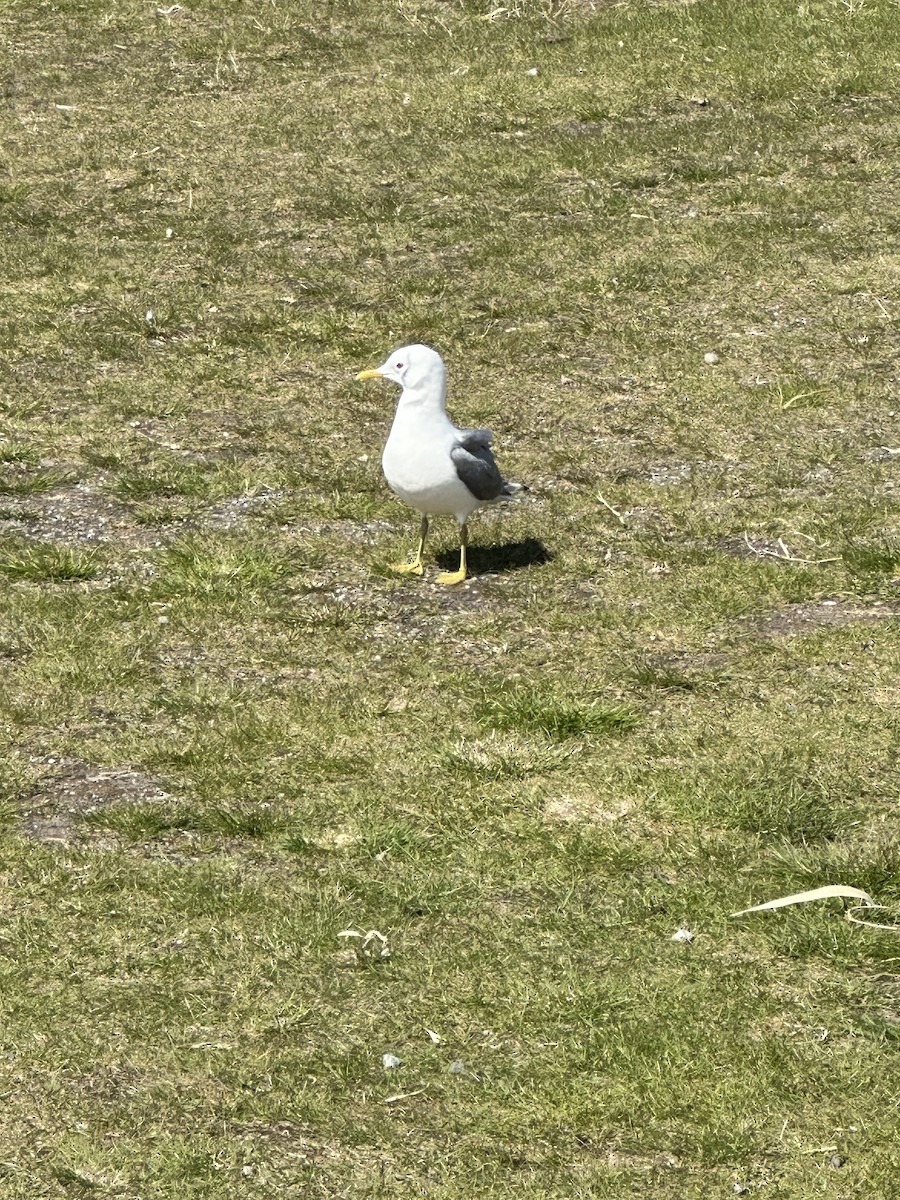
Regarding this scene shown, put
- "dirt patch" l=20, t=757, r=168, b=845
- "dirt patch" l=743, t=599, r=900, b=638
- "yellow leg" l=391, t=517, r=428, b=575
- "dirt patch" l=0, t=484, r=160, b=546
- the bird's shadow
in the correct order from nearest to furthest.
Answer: "dirt patch" l=20, t=757, r=168, b=845
"dirt patch" l=743, t=599, r=900, b=638
"yellow leg" l=391, t=517, r=428, b=575
the bird's shadow
"dirt patch" l=0, t=484, r=160, b=546

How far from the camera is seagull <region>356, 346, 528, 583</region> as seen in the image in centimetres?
864

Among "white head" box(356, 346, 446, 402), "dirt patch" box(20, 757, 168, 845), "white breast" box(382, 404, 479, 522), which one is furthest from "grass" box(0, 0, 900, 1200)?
"white head" box(356, 346, 446, 402)

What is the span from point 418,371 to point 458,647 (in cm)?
143

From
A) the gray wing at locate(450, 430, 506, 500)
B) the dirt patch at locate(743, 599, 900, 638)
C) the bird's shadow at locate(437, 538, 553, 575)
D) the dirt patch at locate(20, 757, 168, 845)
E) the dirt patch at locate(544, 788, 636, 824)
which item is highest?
the gray wing at locate(450, 430, 506, 500)

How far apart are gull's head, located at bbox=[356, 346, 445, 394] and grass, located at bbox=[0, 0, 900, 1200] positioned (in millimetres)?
1022

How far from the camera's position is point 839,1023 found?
614 centimetres

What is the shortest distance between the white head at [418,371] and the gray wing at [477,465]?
27 centimetres

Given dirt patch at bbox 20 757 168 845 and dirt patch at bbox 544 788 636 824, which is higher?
dirt patch at bbox 20 757 168 845

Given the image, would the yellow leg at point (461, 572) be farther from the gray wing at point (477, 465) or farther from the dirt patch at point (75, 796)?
the dirt patch at point (75, 796)

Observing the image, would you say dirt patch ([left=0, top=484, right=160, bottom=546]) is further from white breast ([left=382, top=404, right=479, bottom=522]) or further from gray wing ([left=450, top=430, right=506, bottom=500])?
gray wing ([left=450, top=430, right=506, bottom=500])

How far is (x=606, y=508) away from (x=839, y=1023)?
4.24 m

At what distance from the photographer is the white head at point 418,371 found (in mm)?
8758

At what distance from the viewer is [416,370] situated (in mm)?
Result: 8758

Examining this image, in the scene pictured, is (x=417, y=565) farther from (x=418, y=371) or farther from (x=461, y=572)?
(x=418, y=371)
